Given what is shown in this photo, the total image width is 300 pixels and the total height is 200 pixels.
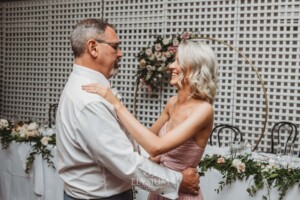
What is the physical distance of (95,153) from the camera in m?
1.62

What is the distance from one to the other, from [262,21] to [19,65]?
160 inches

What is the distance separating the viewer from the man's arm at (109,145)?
1.59 meters

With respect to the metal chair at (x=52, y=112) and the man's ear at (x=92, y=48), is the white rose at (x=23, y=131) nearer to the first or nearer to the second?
the metal chair at (x=52, y=112)

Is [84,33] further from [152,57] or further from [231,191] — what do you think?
[152,57]

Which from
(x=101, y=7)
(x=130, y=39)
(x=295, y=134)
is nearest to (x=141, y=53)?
(x=130, y=39)

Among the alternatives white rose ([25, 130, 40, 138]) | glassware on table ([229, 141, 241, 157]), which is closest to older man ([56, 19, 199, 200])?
glassware on table ([229, 141, 241, 157])

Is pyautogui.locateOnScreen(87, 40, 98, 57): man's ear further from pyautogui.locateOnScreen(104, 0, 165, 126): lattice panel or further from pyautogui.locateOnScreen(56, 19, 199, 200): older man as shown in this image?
pyautogui.locateOnScreen(104, 0, 165, 126): lattice panel

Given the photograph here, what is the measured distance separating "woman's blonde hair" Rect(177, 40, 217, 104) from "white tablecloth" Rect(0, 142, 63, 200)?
84.7 inches

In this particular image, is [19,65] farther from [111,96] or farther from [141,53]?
[111,96]

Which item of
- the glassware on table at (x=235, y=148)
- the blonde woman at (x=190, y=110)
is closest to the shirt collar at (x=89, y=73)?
the blonde woman at (x=190, y=110)

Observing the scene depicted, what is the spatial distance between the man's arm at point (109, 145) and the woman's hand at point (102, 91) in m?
0.04

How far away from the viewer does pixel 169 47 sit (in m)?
5.14

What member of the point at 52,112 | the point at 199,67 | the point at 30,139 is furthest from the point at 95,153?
the point at 52,112

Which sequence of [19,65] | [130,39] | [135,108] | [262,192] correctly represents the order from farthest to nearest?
[19,65] → [130,39] → [135,108] → [262,192]
